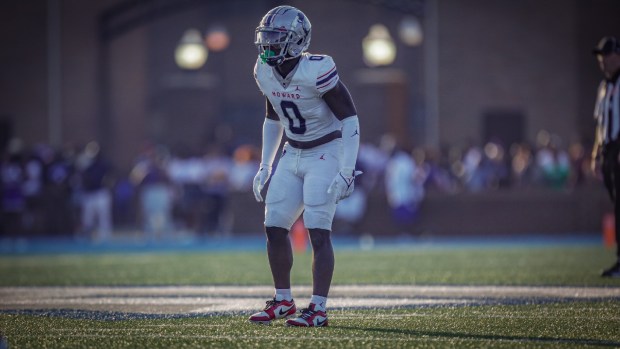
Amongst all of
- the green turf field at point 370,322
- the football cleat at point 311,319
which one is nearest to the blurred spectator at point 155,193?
the green turf field at point 370,322

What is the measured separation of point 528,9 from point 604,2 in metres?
2.19

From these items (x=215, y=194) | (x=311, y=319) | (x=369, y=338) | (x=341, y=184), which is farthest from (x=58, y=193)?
(x=369, y=338)

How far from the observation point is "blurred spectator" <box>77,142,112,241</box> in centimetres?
2181

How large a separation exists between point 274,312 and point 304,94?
4.85 feet

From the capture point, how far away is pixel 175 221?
26.0 meters

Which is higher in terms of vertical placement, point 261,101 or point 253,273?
point 261,101

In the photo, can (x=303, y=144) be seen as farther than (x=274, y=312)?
Yes

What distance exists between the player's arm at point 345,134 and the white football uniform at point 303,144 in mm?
76

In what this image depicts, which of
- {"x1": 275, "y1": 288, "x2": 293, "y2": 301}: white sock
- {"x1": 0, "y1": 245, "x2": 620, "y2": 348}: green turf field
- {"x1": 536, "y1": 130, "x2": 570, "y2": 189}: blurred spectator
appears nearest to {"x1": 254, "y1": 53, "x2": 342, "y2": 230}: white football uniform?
{"x1": 275, "y1": 288, "x2": 293, "y2": 301}: white sock

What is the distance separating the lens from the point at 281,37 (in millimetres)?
7562

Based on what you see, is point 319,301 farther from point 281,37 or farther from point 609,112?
point 609,112

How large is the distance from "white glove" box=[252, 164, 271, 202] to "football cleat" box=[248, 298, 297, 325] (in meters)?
0.79

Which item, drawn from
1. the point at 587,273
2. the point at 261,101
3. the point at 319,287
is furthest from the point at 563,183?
the point at 319,287

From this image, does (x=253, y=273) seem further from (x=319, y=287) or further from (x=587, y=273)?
(x=319, y=287)
